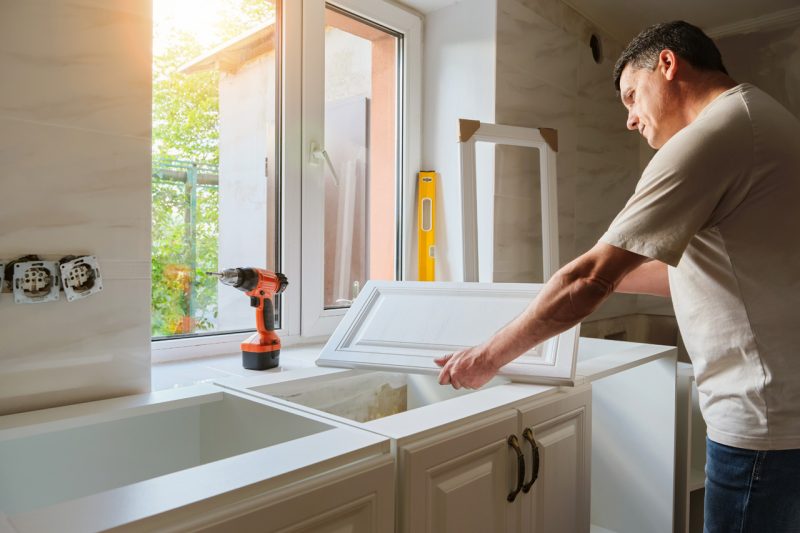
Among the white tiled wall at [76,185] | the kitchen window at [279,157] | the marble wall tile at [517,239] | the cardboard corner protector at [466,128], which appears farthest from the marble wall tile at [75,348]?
the marble wall tile at [517,239]

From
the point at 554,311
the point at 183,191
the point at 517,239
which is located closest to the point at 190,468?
the point at 554,311

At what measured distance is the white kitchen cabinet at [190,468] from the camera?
25.6 inches

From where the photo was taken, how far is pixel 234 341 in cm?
177

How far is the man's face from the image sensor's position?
1.20 meters

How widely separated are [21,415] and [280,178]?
1.06m

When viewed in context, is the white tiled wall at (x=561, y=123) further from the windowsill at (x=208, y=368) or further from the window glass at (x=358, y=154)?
the windowsill at (x=208, y=368)

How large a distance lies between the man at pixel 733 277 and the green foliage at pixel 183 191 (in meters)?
1.05

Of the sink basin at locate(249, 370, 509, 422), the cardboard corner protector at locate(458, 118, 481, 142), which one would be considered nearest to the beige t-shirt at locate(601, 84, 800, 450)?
the sink basin at locate(249, 370, 509, 422)

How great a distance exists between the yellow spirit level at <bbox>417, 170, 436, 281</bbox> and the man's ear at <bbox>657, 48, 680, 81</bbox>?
123 centimetres

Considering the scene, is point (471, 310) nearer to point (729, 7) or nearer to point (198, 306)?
point (198, 306)

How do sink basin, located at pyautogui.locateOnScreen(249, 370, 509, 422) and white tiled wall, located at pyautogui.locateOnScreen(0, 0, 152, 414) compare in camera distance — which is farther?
sink basin, located at pyautogui.locateOnScreen(249, 370, 509, 422)

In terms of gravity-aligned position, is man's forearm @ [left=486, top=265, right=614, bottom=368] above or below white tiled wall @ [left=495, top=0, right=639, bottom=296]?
below

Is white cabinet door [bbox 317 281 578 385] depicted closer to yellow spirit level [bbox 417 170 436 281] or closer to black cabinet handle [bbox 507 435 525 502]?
black cabinet handle [bbox 507 435 525 502]

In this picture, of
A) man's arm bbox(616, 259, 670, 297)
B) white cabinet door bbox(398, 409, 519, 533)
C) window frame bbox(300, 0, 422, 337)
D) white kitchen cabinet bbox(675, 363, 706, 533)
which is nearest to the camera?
white cabinet door bbox(398, 409, 519, 533)
